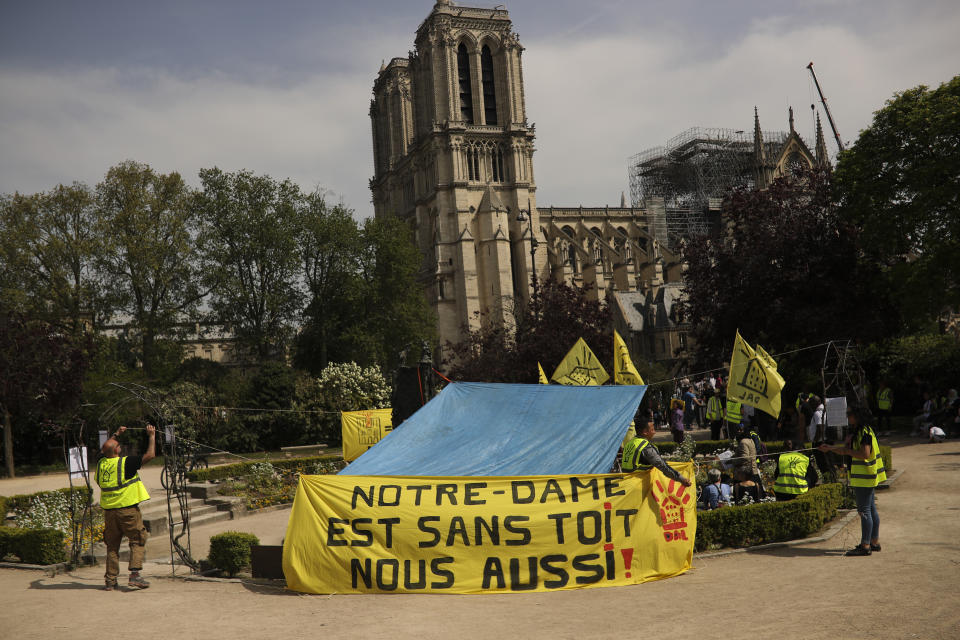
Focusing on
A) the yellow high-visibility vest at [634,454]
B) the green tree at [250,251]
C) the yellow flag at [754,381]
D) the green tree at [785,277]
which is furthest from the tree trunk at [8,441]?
the yellow high-visibility vest at [634,454]

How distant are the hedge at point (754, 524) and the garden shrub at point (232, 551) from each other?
19.9ft

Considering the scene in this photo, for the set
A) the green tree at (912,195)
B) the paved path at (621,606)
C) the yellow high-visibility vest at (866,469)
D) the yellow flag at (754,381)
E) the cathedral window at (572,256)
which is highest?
the cathedral window at (572,256)

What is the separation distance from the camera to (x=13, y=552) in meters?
13.0

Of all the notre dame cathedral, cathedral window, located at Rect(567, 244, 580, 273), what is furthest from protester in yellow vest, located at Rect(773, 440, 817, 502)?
cathedral window, located at Rect(567, 244, 580, 273)

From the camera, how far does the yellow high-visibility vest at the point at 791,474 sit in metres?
12.0

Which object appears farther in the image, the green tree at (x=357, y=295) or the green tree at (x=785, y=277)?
Answer: the green tree at (x=357, y=295)

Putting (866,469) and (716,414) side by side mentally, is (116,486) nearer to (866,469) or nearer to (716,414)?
(866,469)

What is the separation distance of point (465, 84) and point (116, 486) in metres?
65.7

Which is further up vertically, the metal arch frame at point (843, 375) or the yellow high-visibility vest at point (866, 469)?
the metal arch frame at point (843, 375)

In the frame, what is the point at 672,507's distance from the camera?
9.72 m

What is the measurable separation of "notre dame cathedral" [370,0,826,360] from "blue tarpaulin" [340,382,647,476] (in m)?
50.1

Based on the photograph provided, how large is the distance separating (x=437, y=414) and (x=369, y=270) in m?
39.2

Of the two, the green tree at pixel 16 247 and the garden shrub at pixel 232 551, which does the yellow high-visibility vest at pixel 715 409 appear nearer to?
the garden shrub at pixel 232 551

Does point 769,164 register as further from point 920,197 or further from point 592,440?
point 592,440
